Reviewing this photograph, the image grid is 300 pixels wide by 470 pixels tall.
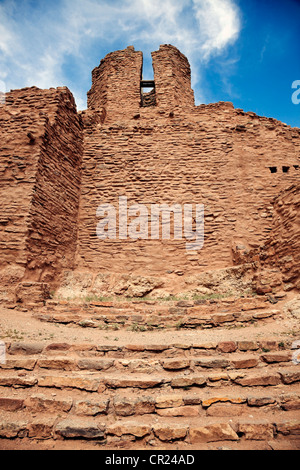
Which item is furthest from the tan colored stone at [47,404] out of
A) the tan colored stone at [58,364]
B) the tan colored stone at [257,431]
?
the tan colored stone at [257,431]

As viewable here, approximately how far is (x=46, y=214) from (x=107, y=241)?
6.96 feet

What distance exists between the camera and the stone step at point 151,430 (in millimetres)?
2332

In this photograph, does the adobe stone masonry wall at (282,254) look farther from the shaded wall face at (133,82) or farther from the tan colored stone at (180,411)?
the shaded wall face at (133,82)

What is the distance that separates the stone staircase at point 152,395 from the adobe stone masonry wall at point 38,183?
11.0ft

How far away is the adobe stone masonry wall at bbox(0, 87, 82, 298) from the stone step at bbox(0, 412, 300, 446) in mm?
4173

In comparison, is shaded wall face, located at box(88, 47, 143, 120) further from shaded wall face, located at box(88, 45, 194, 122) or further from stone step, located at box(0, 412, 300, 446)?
stone step, located at box(0, 412, 300, 446)

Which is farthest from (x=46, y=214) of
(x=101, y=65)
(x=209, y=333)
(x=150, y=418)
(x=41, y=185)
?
(x=101, y=65)

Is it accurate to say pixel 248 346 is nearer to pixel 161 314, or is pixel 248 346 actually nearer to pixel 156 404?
pixel 156 404

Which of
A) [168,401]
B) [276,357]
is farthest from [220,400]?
[276,357]

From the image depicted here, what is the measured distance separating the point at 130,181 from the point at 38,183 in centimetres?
323

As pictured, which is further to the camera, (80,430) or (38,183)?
(38,183)

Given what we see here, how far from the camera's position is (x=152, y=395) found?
2.82 metres

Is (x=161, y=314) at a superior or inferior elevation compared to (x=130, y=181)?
inferior
